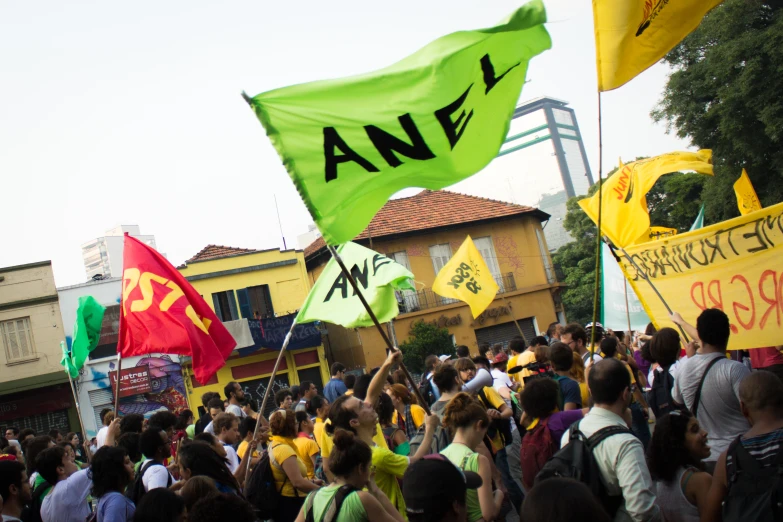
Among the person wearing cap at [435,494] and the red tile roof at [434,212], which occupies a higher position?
the red tile roof at [434,212]

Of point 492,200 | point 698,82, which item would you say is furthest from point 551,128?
point 698,82

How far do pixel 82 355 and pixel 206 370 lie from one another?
3480 millimetres

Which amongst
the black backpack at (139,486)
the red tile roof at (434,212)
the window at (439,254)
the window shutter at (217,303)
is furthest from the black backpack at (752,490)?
the window at (439,254)

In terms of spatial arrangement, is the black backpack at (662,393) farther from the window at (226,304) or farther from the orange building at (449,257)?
the window at (226,304)

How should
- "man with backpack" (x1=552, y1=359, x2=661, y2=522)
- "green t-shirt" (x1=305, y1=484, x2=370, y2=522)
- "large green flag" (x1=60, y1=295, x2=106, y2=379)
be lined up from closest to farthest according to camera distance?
1. "man with backpack" (x1=552, y1=359, x2=661, y2=522)
2. "green t-shirt" (x1=305, y1=484, x2=370, y2=522)
3. "large green flag" (x1=60, y1=295, x2=106, y2=379)

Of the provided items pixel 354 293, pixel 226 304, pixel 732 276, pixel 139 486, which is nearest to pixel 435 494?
pixel 139 486

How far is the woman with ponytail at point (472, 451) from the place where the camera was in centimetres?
456

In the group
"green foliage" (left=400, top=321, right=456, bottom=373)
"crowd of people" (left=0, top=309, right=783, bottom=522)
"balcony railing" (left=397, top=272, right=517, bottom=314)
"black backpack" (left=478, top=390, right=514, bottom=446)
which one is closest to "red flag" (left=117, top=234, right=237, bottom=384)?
"crowd of people" (left=0, top=309, right=783, bottom=522)

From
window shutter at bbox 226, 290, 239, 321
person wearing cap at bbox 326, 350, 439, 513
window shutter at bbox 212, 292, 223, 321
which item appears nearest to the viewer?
person wearing cap at bbox 326, 350, 439, 513

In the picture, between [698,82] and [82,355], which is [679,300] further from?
[698,82]

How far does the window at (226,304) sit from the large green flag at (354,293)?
90.1 ft

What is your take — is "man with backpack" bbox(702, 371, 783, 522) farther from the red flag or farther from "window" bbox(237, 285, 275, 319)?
"window" bbox(237, 285, 275, 319)

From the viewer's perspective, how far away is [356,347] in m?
35.8

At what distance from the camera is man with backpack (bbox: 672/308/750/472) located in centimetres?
493
